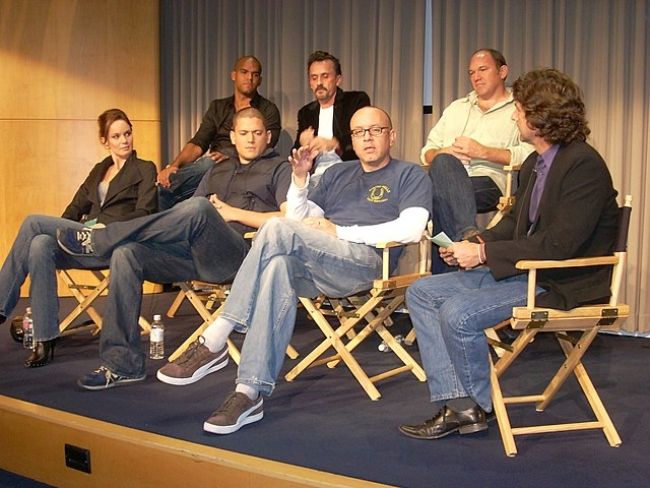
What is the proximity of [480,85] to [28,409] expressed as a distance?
2726 mm

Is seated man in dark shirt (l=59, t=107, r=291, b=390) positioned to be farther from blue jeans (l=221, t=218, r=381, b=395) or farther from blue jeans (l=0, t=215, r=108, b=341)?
blue jeans (l=221, t=218, r=381, b=395)

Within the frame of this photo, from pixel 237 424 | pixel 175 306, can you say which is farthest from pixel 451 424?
pixel 175 306

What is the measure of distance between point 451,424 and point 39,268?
2.08m

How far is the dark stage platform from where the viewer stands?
258 cm

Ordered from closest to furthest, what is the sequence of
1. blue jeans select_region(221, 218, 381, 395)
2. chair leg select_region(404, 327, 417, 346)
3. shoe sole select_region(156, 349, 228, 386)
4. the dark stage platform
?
the dark stage platform → blue jeans select_region(221, 218, 381, 395) → shoe sole select_region(156, 349, 228, 386) → chair leg select_region(404, 327, 417, 346)

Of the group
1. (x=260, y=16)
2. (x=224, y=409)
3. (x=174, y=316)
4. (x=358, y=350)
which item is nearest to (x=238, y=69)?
(x=260, y=16)

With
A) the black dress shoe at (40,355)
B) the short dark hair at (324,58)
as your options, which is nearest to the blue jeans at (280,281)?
the black dress shoe at (40,355)

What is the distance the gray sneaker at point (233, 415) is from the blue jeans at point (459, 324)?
0.65m

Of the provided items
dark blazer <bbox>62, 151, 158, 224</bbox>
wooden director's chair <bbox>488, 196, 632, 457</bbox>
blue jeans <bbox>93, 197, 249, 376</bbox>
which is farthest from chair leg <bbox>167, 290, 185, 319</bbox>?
wooden director's chair <bbox>488, 196, 632, 457</bbox>

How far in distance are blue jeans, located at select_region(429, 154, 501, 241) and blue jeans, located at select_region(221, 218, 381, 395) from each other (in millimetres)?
644

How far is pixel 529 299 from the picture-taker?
2787mm

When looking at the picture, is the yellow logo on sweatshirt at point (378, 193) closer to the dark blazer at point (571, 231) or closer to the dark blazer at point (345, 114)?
the dark blazer at point (571, 231)

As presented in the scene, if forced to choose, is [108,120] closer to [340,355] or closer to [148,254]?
[148,254]

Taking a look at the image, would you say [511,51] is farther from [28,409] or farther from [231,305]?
[28,409]
